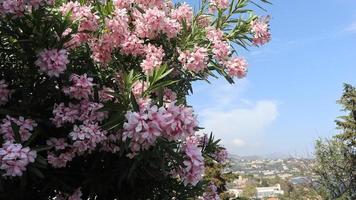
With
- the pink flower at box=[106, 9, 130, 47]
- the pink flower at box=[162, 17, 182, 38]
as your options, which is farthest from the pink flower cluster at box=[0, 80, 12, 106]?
the pink flower at box=[162, 17, 182, 38]

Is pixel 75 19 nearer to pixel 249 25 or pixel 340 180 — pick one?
pixel 249 25

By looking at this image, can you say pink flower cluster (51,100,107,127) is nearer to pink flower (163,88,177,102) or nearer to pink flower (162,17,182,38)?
pink flower (163,88,177,102)

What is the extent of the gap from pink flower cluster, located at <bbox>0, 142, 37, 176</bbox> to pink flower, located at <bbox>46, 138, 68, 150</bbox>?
18.8 inches

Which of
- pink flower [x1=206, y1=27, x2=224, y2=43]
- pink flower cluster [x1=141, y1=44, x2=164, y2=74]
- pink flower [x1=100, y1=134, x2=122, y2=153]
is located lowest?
pink flower [x1=100, y1=134, x2=122, y2=153]

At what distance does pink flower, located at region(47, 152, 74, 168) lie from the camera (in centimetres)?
307

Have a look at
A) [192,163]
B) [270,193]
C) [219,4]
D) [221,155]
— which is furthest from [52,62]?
[270,193]

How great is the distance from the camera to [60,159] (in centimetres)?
308

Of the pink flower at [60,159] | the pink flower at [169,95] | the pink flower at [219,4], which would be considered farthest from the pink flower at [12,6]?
the pink flower at [219,4]

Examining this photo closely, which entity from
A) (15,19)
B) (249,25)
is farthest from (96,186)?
(249,25)

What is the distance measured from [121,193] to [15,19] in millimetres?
1465

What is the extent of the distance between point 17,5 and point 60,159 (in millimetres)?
1035

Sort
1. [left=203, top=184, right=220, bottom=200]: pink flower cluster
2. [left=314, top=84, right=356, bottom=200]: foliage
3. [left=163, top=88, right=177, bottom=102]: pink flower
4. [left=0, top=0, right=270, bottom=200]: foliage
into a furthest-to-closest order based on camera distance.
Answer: [left=314, top=84, right=356, bottom=200]: foliage < [left=203, top=184, right=220, bottom=200]: pink flower cluster < [left=163, top=88, right=177, bottom=102]: pink flower < [left=0, top=0, right=270, bottom=200]: foliage

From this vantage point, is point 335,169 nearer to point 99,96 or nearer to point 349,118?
point 349,118

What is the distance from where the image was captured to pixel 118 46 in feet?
11.4
